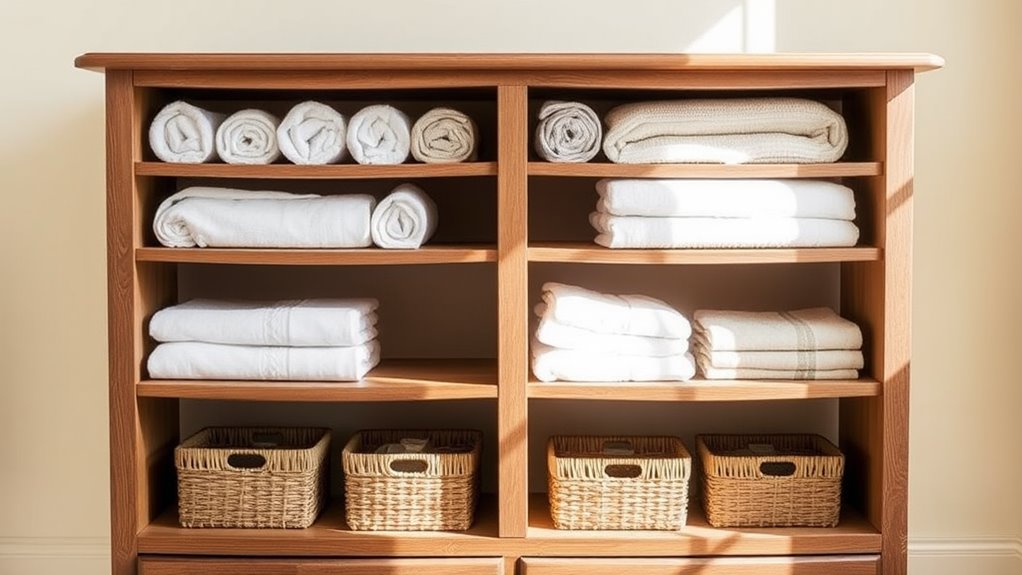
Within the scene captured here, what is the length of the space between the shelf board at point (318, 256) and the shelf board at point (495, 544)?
1.86 feet

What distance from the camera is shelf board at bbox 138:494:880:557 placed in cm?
219

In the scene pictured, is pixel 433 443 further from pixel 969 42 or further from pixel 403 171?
pixel 969 42

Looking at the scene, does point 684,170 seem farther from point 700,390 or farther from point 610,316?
point 700,390

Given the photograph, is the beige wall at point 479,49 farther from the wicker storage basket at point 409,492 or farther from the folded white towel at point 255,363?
the wicker storage basket at point 409,492

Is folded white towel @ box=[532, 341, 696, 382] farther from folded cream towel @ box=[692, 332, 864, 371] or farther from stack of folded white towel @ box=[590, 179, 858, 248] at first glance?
stack of folded white towel @ box=[590, 179, 858, 248]

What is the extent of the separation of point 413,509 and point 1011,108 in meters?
1.71

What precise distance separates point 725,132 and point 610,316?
17.6 inches

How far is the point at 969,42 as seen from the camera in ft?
8.40

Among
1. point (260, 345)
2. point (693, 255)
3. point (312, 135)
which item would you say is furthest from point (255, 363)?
point (693, 255)

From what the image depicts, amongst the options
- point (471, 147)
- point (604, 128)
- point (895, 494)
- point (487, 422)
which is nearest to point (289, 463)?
point (487, 422)

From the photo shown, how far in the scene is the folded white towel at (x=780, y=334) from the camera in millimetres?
2232

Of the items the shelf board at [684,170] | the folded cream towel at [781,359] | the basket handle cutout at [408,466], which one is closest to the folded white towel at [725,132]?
the shelf board at [684,170]

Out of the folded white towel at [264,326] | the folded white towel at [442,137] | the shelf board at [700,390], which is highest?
the folded white towel at [442,137]

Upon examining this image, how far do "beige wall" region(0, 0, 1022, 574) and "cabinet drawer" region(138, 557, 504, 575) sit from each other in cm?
54
